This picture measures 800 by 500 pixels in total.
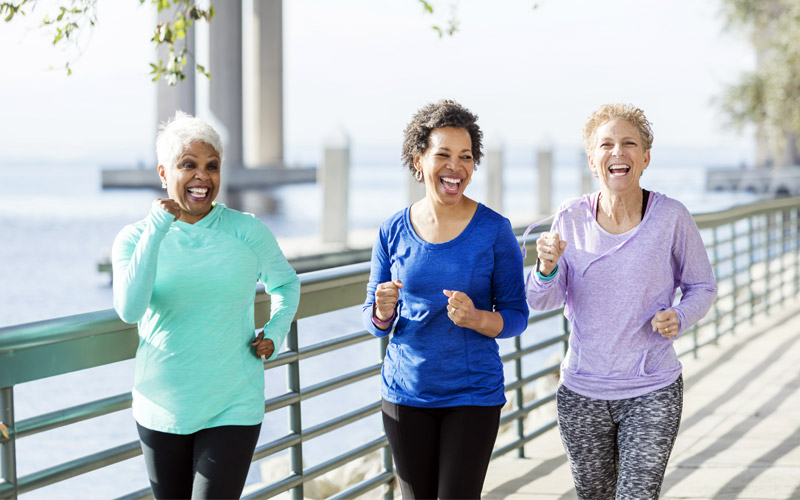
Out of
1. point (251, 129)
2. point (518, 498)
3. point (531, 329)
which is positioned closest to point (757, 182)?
point (251, 129)

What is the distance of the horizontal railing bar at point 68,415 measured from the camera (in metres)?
2.55

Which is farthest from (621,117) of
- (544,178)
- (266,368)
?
(544,178)

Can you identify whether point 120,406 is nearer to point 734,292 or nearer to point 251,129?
point 734,292

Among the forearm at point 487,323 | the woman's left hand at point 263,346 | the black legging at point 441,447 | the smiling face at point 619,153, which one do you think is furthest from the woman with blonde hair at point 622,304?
the woman's left hand at point 263,346

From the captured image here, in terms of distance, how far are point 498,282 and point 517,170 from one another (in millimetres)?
109757

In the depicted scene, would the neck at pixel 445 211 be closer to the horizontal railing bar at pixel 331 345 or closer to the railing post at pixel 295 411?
the horizontal railing bar at pixel 331 345

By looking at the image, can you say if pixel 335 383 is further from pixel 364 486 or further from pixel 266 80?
pixel 266 80

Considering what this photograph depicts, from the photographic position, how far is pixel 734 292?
8.55 metres

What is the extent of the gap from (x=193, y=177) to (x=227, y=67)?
43.0 m

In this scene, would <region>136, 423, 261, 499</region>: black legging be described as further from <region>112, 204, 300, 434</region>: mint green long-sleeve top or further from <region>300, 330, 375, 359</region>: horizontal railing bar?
<region>300, 330, 375, 359</region>: horizontal railing bar

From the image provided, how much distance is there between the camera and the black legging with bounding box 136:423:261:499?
2.48 metres

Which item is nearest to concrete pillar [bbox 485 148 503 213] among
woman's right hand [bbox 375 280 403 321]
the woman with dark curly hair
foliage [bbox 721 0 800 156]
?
foliage [bbox 721 0 800 156]

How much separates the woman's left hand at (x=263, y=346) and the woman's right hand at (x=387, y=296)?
32cm

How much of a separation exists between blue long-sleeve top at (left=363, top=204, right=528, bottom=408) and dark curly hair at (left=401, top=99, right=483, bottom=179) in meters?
0.22
